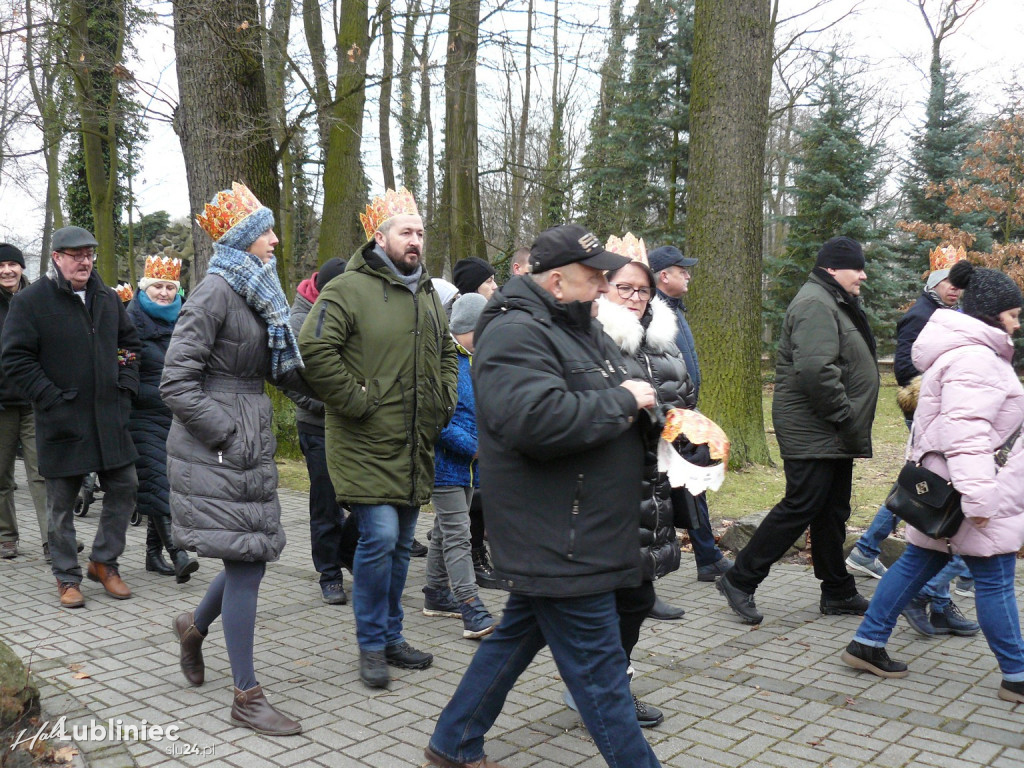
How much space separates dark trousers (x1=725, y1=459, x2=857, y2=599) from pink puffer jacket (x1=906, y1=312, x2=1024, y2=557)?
1015mm

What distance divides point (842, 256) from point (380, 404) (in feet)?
9.45

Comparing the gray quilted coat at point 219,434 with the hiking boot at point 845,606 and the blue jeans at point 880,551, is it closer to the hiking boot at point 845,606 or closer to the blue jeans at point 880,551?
the hiking boot at point 845,606

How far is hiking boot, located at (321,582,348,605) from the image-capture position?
6199 millimetres

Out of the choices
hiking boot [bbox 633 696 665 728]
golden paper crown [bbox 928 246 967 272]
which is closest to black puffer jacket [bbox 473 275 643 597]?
hiking boot [bbox 633 696 665 728]

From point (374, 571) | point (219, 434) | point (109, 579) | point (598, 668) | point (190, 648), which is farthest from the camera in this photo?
point (109, 579)

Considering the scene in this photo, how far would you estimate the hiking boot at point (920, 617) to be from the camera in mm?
5434

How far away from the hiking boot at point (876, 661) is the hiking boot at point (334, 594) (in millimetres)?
3154

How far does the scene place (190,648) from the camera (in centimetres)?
456

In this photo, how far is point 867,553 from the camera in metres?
6.66

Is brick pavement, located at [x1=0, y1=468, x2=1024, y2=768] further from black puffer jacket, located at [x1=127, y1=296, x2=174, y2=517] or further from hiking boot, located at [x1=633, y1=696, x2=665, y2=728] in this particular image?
black puffer jacket, located at [x1=127, y1=296, x2=174, y2=517]

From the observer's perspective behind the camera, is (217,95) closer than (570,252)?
No

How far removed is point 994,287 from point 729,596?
2.38m

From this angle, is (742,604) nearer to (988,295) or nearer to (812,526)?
(812,526)

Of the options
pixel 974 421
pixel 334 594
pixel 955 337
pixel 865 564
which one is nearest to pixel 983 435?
pixel 974 421
